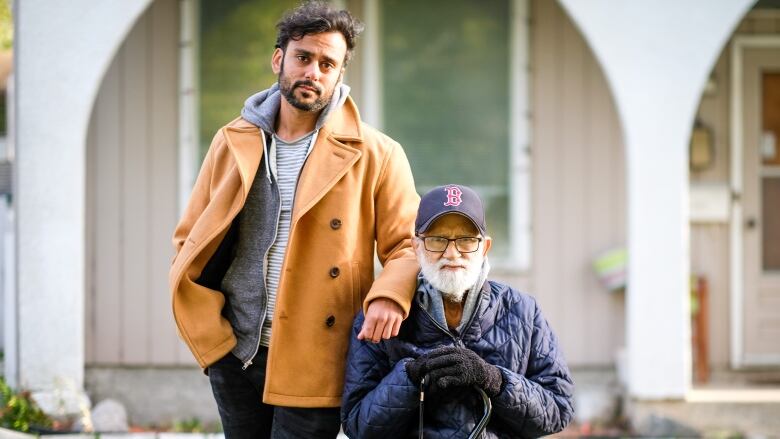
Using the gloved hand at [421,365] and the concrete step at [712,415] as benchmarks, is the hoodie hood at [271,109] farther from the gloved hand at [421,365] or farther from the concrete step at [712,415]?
the concrete step at [712,415]

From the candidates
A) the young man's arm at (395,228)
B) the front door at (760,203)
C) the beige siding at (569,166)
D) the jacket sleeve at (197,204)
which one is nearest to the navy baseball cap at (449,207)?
the young man's arm at (395,228)

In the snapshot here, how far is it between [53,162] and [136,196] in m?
1.07

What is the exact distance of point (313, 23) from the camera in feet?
9.26

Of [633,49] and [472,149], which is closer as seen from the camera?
[633,49]

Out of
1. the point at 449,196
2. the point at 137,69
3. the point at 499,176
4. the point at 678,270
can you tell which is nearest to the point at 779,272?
the point at 678,270

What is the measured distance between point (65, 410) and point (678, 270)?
11.8 ft

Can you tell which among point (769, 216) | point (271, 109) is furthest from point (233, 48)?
point (271, 109)

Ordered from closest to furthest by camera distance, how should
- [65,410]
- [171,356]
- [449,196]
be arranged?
[449,196] < [65,410] < [171,356]

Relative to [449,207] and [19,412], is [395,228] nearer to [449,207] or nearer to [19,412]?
[449,207]

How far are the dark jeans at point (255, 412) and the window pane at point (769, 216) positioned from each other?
16.9 ft

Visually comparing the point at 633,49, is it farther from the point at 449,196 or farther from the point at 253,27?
the point at 449,196

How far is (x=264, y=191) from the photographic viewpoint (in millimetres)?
2984

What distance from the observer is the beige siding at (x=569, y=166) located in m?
6.98

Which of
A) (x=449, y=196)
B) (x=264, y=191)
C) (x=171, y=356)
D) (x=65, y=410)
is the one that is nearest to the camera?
(x=449, y=196)
